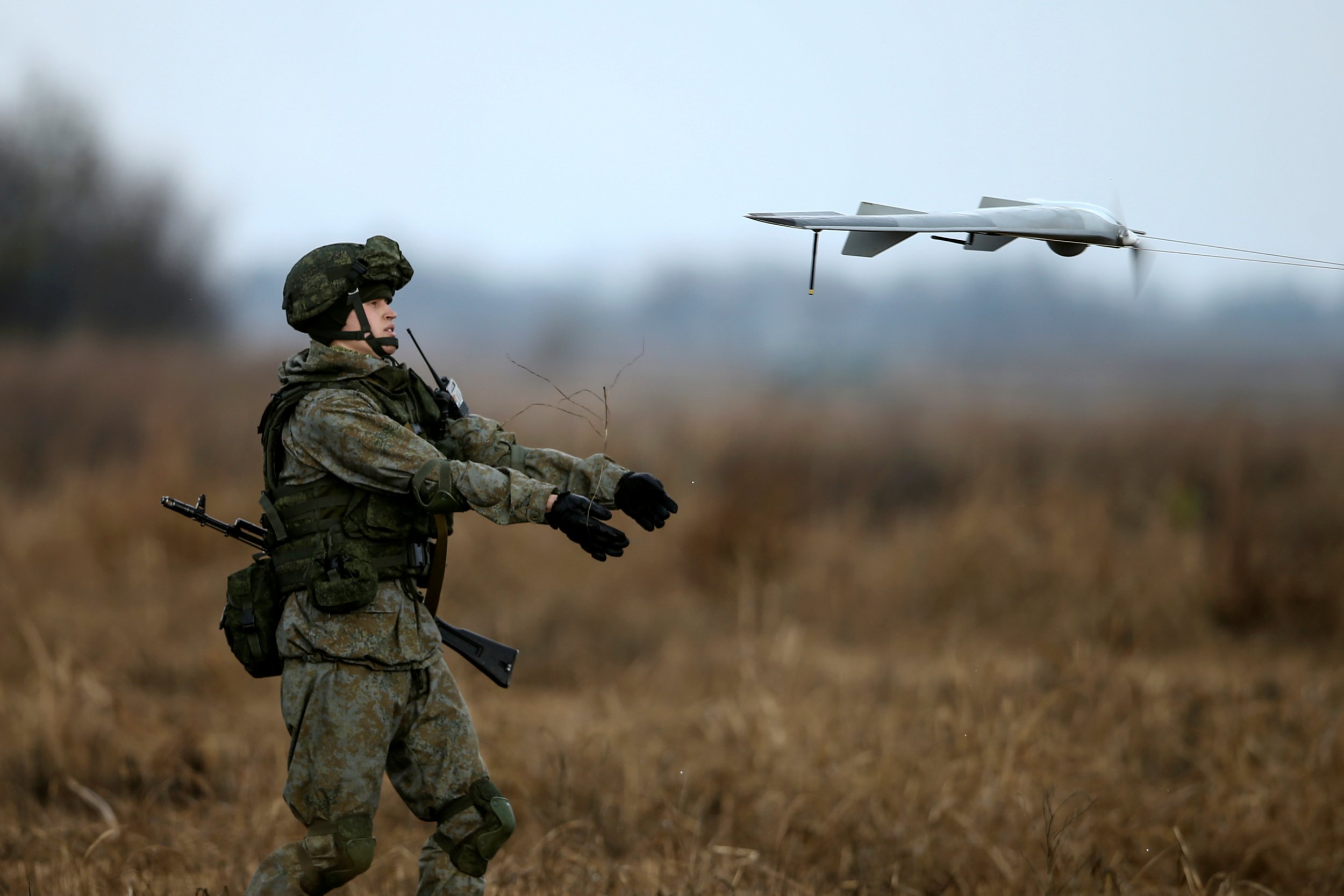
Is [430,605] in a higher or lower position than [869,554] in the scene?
higher

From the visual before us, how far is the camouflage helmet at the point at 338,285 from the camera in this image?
342 cm

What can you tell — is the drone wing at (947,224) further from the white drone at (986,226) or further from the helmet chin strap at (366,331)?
the helmet chin strap at (366,331)

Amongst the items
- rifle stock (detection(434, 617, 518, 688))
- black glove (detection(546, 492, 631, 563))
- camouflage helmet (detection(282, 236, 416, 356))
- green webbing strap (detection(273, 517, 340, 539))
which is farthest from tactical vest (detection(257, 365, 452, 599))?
black glove (detection(546, 492, 631, 563))

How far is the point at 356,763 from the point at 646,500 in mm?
1104

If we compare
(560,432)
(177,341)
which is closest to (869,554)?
(560,432)

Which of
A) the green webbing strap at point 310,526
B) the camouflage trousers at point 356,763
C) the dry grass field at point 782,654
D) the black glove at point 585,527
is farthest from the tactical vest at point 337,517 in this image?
the dry grass field at point 782,654

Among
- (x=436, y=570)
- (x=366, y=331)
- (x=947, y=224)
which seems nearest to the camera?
(x=947, y=224)

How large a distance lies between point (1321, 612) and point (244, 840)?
8312 mm

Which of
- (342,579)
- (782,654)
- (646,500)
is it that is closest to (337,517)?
(342,579)

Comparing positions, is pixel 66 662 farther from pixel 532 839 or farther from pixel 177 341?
pixel 177 341

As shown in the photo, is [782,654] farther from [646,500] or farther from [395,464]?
[395,464]

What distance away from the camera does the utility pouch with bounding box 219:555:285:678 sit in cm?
348

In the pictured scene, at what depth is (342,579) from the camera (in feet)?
11.0

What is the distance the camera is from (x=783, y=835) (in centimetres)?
541
